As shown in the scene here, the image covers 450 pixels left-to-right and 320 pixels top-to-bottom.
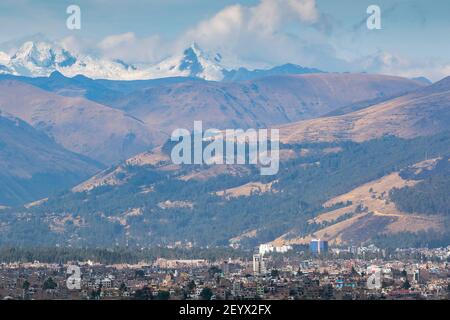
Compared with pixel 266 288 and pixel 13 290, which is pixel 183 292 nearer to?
pixel 266 288
